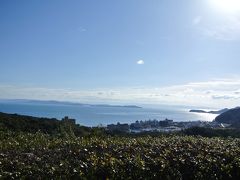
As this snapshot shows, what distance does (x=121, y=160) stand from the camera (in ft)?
26.3

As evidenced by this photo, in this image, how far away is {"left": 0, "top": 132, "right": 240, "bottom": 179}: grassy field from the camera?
23.5ft

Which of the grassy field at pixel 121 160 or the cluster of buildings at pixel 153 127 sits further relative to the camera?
the cluster of buildings at pixel 153 127

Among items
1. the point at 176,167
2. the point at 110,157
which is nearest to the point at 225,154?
the point at 176,167

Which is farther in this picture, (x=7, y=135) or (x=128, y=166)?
(x=7, y=135)

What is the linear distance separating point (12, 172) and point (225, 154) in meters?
4.95

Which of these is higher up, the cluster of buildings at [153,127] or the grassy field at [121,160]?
the cluster of buildings at [153,127]

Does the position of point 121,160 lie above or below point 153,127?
below

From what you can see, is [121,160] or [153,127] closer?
[121,160]

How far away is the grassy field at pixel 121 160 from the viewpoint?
7.16 metres

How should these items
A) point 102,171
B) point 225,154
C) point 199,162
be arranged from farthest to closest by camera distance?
point 225,154, point 199,162, point 102,171

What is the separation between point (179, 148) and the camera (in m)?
9.48

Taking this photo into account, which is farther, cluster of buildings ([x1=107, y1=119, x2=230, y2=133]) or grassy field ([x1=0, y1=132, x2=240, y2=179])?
cluster of buildings ([x1=107, y1=119, x2=230, y2=133])

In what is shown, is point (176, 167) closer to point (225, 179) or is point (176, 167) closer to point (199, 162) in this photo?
point (199, 162)

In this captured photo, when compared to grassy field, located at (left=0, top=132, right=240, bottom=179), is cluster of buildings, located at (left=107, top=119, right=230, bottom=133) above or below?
above
